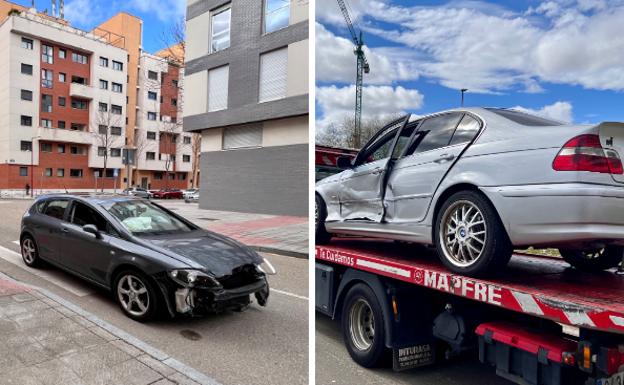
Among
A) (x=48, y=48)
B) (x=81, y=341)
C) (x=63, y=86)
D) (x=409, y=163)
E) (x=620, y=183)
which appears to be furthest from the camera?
(x=63, y=86)

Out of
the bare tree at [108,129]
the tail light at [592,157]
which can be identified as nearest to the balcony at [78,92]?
the bare tree at [108,129]

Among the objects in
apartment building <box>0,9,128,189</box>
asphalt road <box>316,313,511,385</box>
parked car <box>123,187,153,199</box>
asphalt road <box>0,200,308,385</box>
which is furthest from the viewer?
apartment building <box>0,9,128,189</box>

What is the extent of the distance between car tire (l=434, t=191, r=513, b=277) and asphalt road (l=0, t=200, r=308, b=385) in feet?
4.92

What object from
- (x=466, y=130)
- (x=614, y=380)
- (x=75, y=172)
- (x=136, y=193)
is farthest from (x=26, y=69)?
(x=614, y=380)

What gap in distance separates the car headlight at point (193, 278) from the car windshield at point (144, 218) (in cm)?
96

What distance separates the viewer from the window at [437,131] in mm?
2268

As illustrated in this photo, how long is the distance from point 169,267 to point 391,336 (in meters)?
2.19

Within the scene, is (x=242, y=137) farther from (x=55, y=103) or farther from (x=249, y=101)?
(x=55, y=103)

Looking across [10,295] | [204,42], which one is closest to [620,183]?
[10,295]

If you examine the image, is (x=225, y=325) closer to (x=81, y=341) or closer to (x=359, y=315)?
(x=81, y=341)

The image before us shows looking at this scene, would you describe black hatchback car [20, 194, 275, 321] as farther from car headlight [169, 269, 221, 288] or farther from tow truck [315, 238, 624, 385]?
tow truck [315, 238, 624, 385]

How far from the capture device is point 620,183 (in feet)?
5.13

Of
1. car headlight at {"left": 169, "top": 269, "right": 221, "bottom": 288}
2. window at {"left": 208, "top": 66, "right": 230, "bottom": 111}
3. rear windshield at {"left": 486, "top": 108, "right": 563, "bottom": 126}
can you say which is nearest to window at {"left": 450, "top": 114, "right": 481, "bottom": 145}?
rear windshield at {"left": 486, "top": 108, "right": 563, "bottom": 126}

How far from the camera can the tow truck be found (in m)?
1.71
